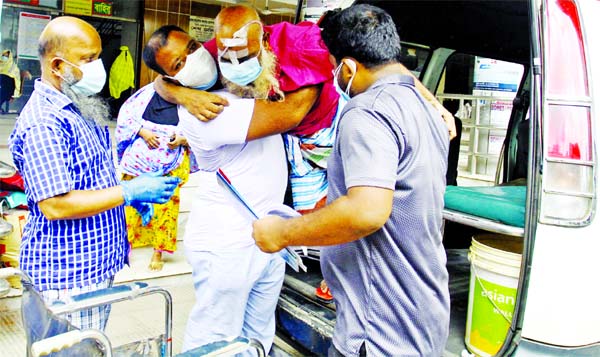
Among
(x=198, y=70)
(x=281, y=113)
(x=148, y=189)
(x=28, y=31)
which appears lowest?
(x=148, y=189)

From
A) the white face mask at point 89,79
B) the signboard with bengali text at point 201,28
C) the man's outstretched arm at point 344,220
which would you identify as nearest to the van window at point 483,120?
the signboard with bengali text at point 201,28

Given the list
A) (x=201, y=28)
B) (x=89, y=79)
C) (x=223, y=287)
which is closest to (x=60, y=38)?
(x=89, y=79)

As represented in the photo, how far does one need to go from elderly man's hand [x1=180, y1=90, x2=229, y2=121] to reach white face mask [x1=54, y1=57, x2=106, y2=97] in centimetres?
40

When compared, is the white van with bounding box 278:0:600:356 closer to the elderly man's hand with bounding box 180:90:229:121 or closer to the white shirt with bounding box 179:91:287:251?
the white shirt with bounding box 179:91:287:251

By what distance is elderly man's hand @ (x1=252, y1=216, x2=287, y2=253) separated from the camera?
1.60 metres

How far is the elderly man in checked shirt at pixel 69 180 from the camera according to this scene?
6.37 feet

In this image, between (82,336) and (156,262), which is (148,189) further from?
(156,262)

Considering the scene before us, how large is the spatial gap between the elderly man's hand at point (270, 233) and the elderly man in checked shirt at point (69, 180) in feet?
2.05

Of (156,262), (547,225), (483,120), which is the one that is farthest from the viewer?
(483,120)

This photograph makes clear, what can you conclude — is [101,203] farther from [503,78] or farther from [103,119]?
[503,78]

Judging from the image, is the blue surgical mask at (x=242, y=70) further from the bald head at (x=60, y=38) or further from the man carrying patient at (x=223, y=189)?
the bald head at (x=60, y=38)

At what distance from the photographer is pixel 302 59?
1.97m

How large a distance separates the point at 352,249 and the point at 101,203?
932mm

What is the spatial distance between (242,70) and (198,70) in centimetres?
19
